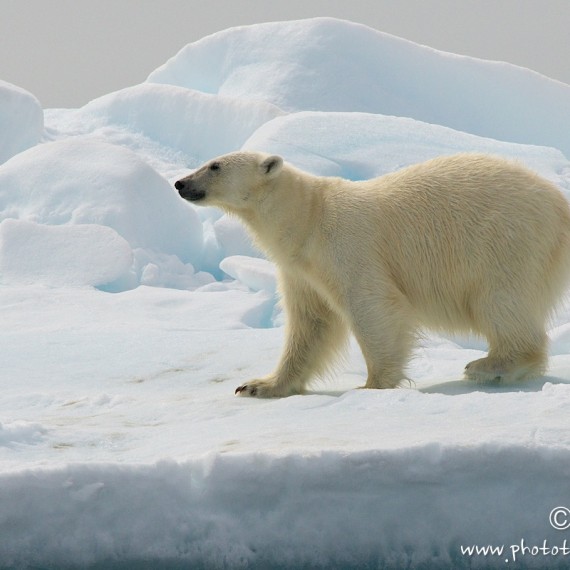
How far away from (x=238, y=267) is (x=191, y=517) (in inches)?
228

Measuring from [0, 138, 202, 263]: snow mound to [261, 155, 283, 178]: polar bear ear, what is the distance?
16.5 ft

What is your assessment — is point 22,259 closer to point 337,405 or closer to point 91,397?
point 91,397

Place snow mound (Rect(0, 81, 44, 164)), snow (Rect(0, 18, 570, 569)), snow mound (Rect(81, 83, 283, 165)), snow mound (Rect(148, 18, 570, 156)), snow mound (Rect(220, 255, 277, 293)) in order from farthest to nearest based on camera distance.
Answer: snow mound (Rect(148, 18, 570, 156)) → snow mound (Rect(81, 83, 283, 165)) → snow mound (Rect(0, 81, 44, 164)) → snow mound (Rect(220, 255, 277, 293)) → snow (Rect(0, 18, 570, 569))

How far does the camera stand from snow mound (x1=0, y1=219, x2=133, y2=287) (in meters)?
8.15

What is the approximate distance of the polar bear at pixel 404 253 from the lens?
4043 mm

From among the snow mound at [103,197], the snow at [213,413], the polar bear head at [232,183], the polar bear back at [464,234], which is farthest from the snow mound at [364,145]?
the polar bear back at [464,234]

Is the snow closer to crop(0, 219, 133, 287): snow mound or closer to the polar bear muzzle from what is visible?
crop(0, 219, 133, 287): snow mound

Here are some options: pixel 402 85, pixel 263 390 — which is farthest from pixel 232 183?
pixel 402 85

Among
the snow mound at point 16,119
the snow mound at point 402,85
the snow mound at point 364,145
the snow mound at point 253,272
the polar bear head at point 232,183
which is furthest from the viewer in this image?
the snow mound at point 402,85

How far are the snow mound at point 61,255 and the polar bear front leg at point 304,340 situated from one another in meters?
3.92

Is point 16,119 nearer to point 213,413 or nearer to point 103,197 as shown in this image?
point 103,197

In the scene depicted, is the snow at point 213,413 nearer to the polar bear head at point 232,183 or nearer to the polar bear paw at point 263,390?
the polar bear paw at point 263,390

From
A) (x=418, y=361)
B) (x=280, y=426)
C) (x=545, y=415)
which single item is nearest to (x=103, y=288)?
Result: (x=418, y=361)

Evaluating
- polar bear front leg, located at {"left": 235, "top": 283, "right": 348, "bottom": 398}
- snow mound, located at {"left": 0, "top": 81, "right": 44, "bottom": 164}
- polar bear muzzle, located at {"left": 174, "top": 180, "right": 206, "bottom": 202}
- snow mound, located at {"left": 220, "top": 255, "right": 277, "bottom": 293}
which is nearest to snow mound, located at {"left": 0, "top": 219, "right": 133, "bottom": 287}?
snow mound, located at {"left": 220, "top": 255, "right": 277, "bottom": 293}
